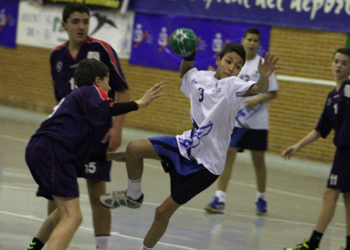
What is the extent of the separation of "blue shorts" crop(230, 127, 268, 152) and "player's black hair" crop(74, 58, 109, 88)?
130 inches

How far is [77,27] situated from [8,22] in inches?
444

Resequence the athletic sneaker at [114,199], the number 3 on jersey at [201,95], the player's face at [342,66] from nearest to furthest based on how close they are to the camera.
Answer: the athletic sneaker at [114,199], the number 3 on jersey at [201,95], the player's face at [342,66]

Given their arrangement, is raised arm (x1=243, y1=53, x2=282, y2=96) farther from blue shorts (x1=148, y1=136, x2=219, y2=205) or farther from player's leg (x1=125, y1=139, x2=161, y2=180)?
player's leg (x1=125, y1=139, x2=161, y2=180)

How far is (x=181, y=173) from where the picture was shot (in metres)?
4.64

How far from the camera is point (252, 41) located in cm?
737

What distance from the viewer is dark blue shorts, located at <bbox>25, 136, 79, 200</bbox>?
396cm

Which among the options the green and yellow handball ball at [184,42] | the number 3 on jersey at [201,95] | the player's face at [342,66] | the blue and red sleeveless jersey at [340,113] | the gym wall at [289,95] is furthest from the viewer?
the gym wall at [289,95]

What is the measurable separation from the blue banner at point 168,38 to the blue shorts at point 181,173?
25.7 ft

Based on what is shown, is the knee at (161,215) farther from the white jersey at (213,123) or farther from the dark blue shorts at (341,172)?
the dark blue shorts at (341,172)

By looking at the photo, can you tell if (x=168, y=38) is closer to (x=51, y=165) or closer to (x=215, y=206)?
(x=215, y=206)

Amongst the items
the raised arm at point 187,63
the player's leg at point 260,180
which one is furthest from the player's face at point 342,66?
the player's leg at point 260,180

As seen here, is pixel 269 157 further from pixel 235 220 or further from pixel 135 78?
pixel 235 220

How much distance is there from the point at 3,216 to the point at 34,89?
9.58 m

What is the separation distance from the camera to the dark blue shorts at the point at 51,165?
3.96 m
